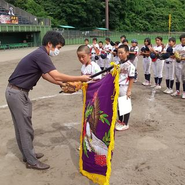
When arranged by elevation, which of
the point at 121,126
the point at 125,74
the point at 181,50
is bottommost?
the point at 121,126

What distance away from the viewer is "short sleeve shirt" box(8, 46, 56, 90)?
3547mm

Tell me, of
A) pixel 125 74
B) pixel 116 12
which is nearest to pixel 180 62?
pixel 125 74

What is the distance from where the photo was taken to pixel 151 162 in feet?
13.5

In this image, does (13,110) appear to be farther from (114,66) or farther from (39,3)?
(39,3)

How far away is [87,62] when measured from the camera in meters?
4.44

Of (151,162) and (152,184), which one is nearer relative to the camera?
(152,184)

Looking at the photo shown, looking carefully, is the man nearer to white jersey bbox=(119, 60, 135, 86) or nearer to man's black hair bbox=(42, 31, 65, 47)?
man's black hair bbox=(42, 31, 65, 47)

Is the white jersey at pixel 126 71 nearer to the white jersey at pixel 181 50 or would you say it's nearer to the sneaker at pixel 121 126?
the sneaker at pixel 121 126

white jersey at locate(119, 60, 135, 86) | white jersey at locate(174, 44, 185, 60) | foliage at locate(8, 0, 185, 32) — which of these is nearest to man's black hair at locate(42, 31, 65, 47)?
white jersey at locate(119, 60, 135, 86)

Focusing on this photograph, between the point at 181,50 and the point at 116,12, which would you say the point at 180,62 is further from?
the point at 116,12

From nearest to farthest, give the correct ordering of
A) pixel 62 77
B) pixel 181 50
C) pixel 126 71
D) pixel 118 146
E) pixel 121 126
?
pixel 62 77
pixel 118 146
pixel 126 71
pixel 121 126
pixel 181 50

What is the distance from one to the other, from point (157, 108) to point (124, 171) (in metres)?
3.71

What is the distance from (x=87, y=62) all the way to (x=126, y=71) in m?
1.17

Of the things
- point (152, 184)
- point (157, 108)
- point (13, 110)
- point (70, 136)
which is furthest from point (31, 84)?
point (157, 108)
